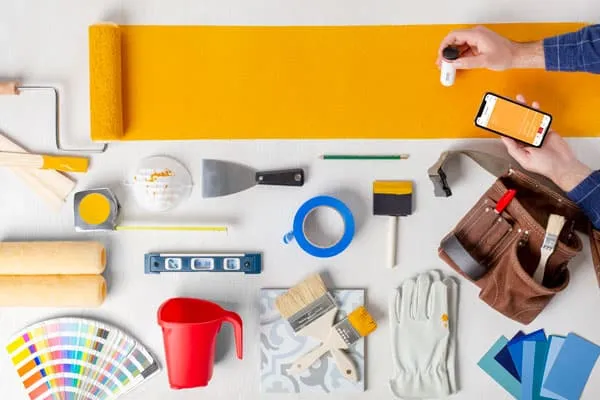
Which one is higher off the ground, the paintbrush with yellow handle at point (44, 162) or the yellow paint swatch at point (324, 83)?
the yellow paint swatch at point (324, 83)

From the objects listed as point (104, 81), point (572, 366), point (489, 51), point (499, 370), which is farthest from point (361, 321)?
point (104, 81)

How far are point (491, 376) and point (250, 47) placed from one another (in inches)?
31.4

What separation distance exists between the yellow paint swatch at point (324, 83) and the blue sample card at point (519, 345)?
395 millimetres

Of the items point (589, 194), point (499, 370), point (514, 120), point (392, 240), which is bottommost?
point (499, 370)

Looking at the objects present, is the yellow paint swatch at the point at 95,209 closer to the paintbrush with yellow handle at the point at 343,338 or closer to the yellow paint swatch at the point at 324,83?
the yellow paint swatch at the point at 324,83

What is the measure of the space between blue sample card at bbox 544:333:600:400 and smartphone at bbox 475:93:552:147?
0.42 meters

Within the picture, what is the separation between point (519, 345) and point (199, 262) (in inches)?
25.4

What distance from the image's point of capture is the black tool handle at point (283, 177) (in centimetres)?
126

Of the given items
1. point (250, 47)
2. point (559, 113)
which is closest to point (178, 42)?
point (250, 47)

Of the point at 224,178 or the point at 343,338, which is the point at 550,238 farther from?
the point at 224,178

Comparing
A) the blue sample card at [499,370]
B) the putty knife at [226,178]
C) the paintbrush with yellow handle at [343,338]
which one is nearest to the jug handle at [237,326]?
the paintbrush with yellow handle at [343,338]

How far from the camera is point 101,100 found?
1225 millimetres

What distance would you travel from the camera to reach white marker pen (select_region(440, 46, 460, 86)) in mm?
1182

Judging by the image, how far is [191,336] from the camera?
3.89 ft
